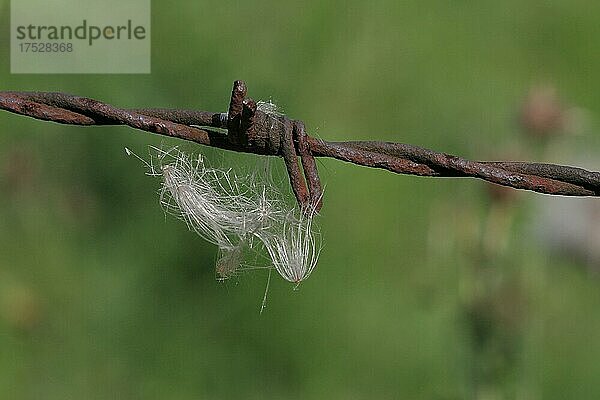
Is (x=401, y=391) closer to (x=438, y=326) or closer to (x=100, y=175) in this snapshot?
(x=438, y=326)

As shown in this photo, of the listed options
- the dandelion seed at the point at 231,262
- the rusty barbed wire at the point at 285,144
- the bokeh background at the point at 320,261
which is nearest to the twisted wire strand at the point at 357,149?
the rusty barbed wire at the point at 285,144

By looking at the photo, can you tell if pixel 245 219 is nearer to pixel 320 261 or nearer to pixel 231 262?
pixel 231 262

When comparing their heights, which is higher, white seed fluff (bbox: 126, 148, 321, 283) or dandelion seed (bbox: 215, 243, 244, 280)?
white seed fluff (bbox: 126, 148, 321, 283)

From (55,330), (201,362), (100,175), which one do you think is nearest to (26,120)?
(100,175)

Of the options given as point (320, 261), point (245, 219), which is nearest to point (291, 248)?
point (245, 219)

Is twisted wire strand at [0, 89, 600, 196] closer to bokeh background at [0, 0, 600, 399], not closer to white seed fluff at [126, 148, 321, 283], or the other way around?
white seed fluff at [126, 148, 321, 283]

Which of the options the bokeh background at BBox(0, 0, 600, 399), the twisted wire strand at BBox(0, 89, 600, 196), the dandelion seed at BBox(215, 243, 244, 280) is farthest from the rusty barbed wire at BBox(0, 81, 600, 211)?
the bokeh background at BBox(0, 0, 600, 399)
